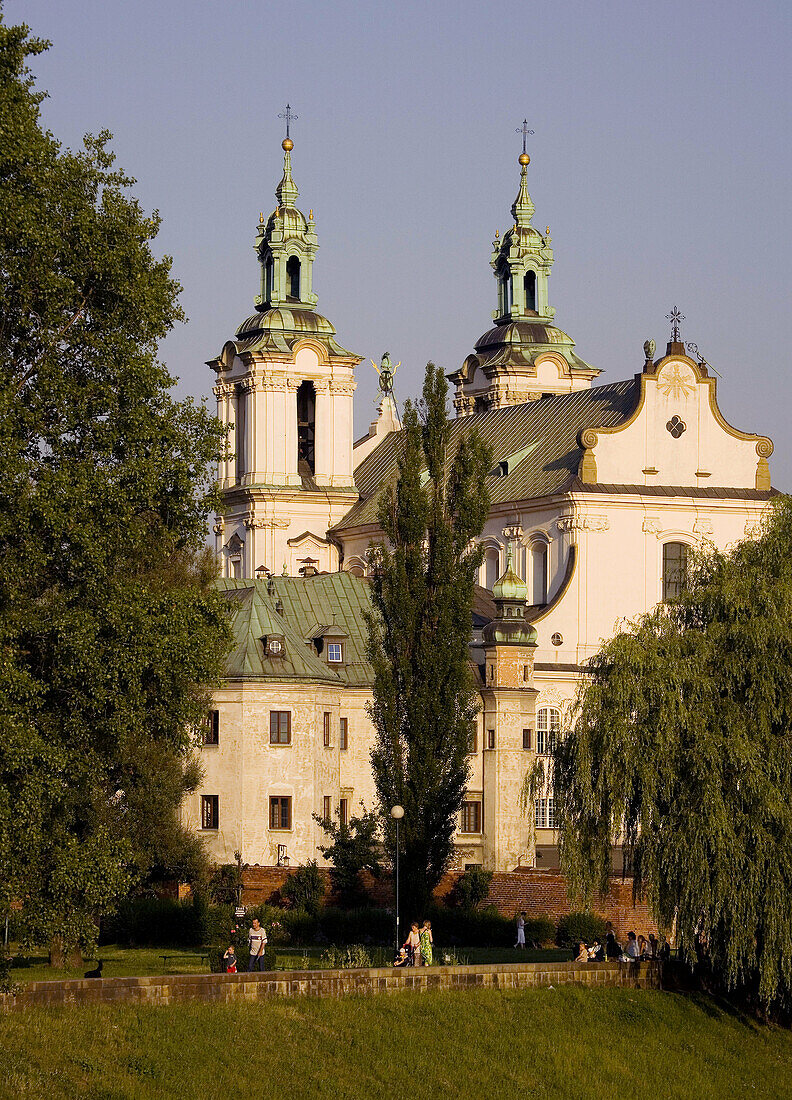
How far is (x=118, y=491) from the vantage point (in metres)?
34.1

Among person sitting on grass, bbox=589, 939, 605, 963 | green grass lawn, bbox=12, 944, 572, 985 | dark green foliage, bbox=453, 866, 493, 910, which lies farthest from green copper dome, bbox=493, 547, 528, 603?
person sitting on grass, bbox=589, 939, 605, 963

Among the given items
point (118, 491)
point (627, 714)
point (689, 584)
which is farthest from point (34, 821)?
point (689, 584)

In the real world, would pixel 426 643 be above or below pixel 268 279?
below

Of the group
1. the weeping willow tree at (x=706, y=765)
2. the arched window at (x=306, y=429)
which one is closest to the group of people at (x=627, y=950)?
the weeping willow tree at (x=706, y=765)

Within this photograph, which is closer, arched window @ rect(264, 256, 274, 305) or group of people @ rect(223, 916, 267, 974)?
group of people @ rect(223, 916, 267, 974)

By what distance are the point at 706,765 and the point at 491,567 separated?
1539 inches

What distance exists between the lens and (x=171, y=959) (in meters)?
49.7

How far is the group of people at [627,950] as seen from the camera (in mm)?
43156

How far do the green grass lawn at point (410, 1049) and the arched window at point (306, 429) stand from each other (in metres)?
50.3

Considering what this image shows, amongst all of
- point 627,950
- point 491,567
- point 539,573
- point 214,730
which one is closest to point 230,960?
point 627,950

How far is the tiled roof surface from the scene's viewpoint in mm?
78125

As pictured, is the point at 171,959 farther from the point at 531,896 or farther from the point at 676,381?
the point at 676,381

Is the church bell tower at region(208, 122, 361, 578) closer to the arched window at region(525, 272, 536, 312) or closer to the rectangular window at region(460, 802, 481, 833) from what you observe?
the arched window at region(525, 272, 536, 312)

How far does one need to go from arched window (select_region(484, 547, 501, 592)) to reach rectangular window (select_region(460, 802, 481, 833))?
1616 cm
